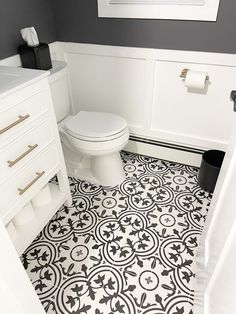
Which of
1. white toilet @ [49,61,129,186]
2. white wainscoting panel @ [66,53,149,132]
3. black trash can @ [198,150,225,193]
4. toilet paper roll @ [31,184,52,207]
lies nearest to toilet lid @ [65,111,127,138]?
white toilet @ [49,61,129,186]

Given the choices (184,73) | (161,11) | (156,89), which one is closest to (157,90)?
(156,89)

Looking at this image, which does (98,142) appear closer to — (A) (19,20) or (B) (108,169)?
(B) (108,169)

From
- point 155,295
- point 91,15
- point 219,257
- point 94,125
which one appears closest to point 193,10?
point 91,15

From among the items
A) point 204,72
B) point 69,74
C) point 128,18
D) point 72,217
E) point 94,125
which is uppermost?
point 128,18

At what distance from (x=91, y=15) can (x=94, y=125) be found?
0.75m

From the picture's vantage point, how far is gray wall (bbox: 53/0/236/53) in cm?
146

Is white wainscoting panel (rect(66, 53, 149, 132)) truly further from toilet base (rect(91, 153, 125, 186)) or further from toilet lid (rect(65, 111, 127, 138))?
toilet base (rect(91, 153, 125, 186))

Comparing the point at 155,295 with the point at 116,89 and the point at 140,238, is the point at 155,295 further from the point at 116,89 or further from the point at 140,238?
the point at 116,89

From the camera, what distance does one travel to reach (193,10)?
1.44 metres

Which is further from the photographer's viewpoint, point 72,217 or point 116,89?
point 116,89

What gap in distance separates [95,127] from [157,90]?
52 centimetres

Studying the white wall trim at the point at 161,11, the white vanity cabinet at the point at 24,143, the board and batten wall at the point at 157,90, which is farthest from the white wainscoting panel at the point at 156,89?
the white vanity cabinet at the point at 24,143

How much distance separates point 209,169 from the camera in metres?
1.67

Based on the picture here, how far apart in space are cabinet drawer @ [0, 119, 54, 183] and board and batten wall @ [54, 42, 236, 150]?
0.77 metres
